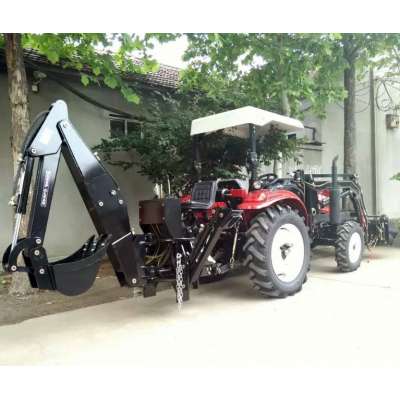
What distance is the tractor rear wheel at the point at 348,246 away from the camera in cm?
604

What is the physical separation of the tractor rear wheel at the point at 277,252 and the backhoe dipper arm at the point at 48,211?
1.32 m

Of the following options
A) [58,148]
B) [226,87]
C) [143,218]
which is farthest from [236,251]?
[226,87]

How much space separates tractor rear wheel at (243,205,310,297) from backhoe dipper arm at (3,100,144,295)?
4.33ft

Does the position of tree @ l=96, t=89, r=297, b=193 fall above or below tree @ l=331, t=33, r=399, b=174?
below

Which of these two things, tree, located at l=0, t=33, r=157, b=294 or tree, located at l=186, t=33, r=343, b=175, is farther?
tree, located at l=186, t=33, r=343, b=175

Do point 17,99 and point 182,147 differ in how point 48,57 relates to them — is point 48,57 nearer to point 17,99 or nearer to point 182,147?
point 17,99

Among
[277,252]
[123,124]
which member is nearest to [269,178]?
[277,252]

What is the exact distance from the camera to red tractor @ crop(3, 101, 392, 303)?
3145 millimetres

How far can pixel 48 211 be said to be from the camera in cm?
315

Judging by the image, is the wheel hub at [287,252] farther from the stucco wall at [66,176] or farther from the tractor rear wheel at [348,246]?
the stucco wall at [66,176]

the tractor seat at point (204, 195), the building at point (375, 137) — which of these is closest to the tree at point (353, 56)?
the building at point (375, 137)

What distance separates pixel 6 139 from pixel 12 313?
3.76 m

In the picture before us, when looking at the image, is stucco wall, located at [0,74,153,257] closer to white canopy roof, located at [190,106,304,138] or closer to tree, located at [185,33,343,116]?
tree, located at [185,33,343,116]

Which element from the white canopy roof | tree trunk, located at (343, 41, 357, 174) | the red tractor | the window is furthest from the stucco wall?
tree trunk, located at (343, 41, 357, 174)
